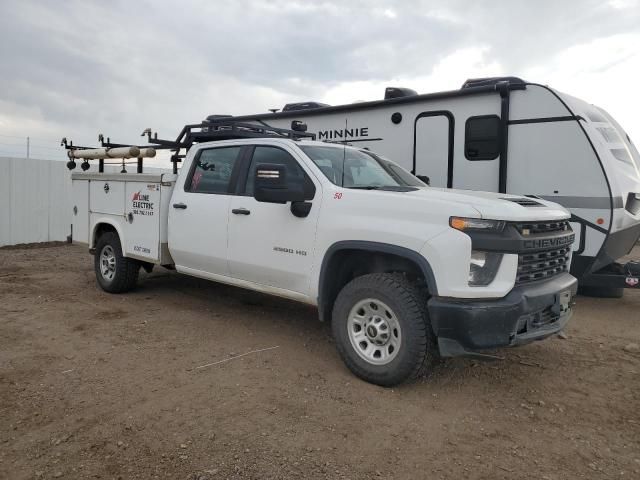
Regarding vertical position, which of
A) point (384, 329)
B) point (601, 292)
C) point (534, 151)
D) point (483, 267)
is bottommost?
point (601, 292)

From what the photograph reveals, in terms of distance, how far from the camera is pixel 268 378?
4.11m

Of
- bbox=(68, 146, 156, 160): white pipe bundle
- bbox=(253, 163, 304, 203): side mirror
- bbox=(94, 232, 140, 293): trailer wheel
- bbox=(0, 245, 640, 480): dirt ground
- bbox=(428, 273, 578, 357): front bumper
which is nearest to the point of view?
bbox=(0, 245, 640, 480): dirt ground

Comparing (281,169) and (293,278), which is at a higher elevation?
(281,169)

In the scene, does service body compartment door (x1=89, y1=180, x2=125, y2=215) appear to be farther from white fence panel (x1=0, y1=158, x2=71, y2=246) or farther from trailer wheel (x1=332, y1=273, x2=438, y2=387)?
white fence panel (x1=0, y1=158, x2=71, y2=246)

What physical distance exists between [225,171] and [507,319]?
10.6ft

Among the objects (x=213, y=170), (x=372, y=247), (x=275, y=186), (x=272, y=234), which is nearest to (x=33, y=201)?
(x=213, y=170)

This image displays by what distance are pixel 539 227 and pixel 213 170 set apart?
3345mm

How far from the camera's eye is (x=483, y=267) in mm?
3568

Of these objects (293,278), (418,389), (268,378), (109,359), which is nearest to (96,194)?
(109,359)

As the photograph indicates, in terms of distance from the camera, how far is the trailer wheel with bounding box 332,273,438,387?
375 centimetres

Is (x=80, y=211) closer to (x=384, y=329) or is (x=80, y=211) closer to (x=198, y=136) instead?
(x=198, y=136)

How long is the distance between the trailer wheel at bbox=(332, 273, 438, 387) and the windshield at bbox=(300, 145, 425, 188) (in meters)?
1.01

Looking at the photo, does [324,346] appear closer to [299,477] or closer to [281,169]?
[281,169]

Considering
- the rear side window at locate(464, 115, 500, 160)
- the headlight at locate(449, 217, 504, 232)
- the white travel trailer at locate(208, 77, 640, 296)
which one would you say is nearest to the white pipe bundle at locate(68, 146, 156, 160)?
the white travel trailer at locate(208, 77, 640, 296)
